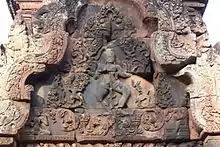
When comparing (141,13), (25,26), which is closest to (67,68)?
(25,26)

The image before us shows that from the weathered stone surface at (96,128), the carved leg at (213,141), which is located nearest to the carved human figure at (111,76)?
the weathered stone surface at (96,128)

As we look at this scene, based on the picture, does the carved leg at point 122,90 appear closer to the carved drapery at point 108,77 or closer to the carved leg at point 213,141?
the carved drapery at point 108,77

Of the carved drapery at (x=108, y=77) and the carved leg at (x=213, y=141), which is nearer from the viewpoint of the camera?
the carved leg at (x=213, y=141)

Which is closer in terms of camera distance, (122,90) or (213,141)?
(213,141)

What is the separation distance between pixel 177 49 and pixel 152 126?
92 centimetres

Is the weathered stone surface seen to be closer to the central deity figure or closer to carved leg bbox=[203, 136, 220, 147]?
the central deity figure

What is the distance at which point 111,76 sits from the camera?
6.71 meters

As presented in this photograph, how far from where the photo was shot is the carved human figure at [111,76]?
664 cm

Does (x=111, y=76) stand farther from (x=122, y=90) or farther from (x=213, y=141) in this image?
(x=213, y=141)

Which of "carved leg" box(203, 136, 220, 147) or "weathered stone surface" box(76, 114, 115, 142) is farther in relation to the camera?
"weathered stone surface" box(76, 114, 115, 142)

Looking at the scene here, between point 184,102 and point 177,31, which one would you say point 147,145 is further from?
point 177,31

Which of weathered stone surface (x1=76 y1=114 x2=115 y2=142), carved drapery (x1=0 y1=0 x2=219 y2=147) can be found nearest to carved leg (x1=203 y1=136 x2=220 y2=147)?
carved drapery (x1=0 y1=0 x2=219 y2=147)

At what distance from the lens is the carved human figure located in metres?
6.64

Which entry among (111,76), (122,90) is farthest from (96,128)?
(111,76)
